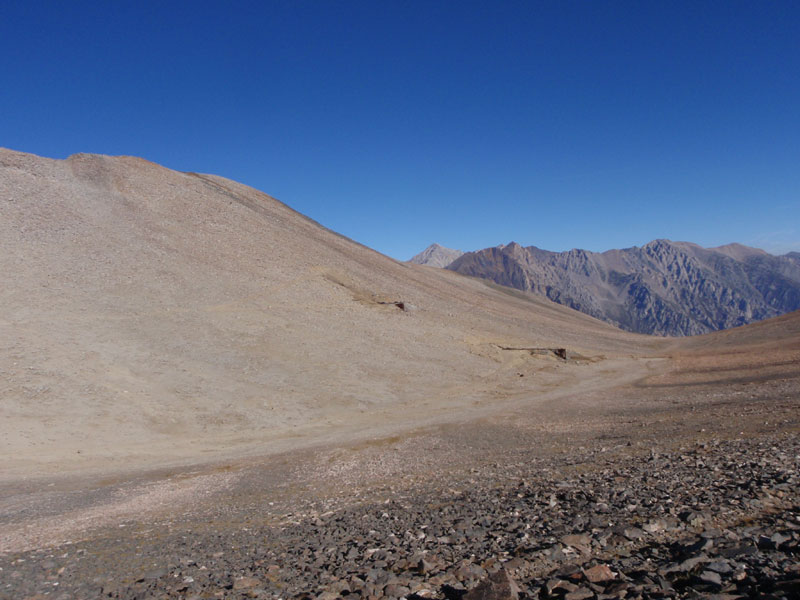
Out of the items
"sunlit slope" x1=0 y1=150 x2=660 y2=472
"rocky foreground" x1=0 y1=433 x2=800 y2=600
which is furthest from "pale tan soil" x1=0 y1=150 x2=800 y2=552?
"rocky foreground" x1=0 y1=433 x2=800 y2=600

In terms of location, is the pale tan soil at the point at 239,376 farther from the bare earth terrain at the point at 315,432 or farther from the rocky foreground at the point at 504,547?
the rocky foreground at the point at 504,547

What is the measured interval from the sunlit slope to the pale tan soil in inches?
6.3

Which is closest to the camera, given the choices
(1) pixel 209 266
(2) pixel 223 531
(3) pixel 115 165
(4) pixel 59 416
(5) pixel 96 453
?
(2) pixel 223 531

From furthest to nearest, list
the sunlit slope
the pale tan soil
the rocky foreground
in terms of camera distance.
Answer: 1. the sunlit slope
2. the pale tan soil
3. the rocky foreground

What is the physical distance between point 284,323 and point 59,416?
16.5 meters

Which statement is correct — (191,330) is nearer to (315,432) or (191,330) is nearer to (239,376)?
(239,376)

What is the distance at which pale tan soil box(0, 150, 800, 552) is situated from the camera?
1373cm

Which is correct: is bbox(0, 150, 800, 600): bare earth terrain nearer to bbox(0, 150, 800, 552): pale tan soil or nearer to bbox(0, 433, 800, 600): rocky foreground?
bbox(0, 433, 800, 600): rocky foreground

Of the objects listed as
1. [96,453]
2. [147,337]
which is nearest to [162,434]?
[96,453]

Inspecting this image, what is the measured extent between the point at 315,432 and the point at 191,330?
548 inches

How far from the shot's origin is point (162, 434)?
21.1 m

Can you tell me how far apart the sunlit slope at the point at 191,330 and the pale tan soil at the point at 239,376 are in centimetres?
16

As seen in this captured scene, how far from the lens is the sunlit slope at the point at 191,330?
72.3ft

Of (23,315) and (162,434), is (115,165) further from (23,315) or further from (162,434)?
(162,434)
